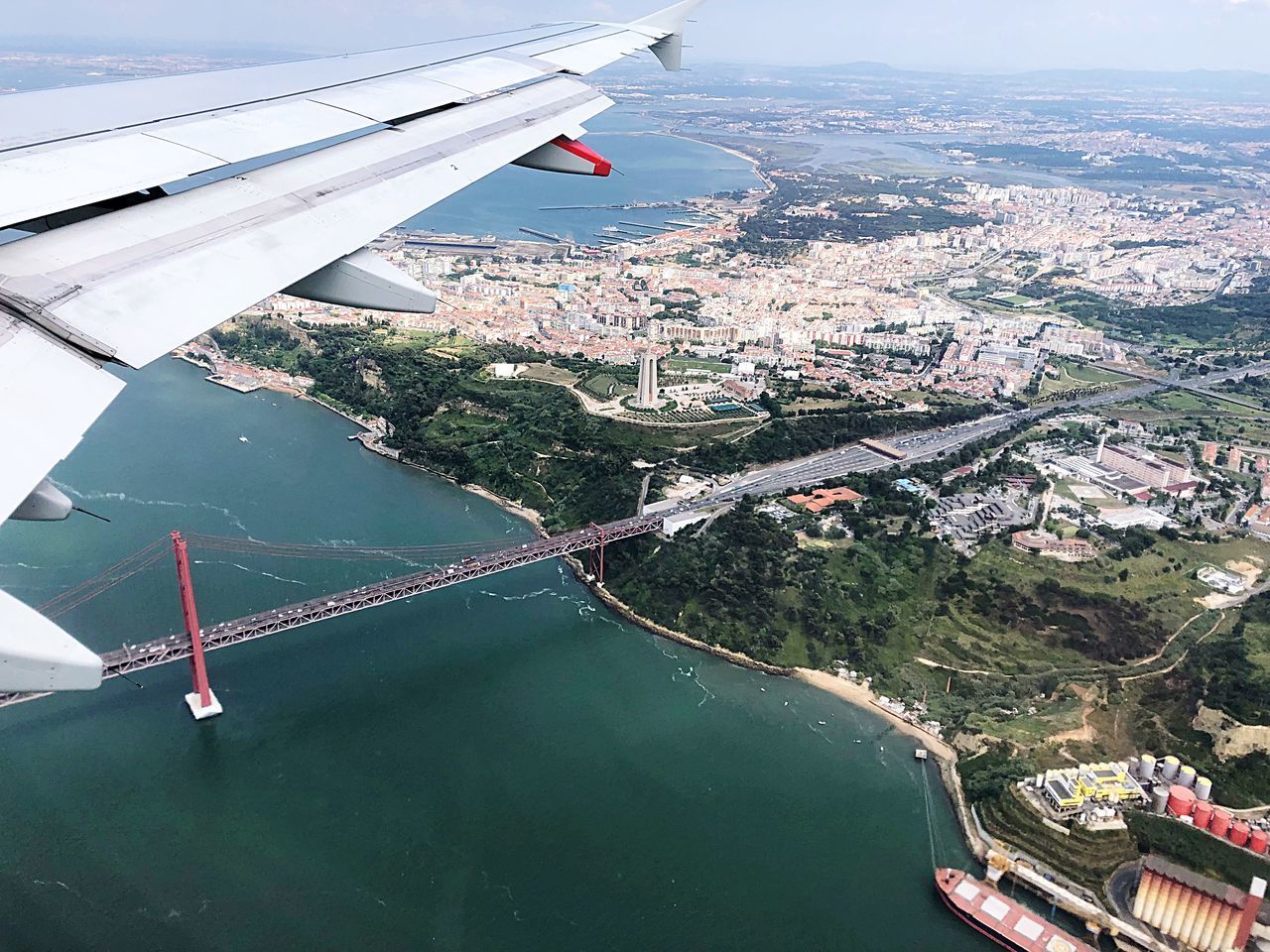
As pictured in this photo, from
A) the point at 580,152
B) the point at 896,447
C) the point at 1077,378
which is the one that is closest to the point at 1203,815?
the point at 580,152

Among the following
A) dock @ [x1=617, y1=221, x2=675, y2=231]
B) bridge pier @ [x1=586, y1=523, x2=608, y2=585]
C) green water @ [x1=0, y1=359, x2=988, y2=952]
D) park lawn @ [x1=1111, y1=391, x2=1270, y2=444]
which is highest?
dock @ [x1=617, y1=221, x2=675, y2=231]

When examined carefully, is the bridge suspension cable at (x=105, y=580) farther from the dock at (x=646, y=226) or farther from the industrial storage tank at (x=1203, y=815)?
the dock at (x=646, y=226)

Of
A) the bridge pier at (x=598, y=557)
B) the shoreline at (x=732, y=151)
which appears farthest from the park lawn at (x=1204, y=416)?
the shoreline at (x=732, y=151)

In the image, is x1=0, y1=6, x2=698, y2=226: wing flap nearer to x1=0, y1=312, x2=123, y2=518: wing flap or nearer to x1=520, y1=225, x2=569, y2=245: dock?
x1=0, y1=312, x2=123, y2=518: wing flap

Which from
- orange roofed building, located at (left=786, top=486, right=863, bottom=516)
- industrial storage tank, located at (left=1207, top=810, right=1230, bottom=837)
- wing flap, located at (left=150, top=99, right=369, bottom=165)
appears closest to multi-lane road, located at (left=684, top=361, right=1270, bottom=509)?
orange roofed building, located at (left=786, top=486, right=863, bottom=516)

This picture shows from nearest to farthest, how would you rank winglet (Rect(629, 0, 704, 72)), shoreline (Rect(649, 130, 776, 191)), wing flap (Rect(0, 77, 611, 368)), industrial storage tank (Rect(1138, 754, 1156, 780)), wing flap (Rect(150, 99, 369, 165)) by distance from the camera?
wing flap (Rect(0, 77, 611, 368)) → wing flap (Rect(150, 99, 369, 165)) → winglet (Rect(629, 0, 704, 72)) → industrial storage tank (Rect(1138, 754, 1156, 780)) → shoreline (Rect(649, 130, 776, 191))

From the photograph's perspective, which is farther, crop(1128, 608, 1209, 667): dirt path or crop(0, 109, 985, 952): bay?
crop(1128, 608, 1209, 667): dirt path

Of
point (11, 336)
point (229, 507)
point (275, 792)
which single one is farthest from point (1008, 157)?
point (11, 336)
